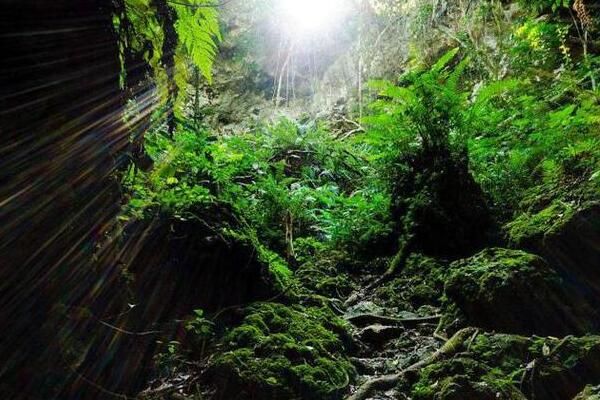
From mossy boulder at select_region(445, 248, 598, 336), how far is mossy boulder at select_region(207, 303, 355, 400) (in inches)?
36.8

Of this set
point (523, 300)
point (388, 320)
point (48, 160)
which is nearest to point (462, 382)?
point (523, 300)

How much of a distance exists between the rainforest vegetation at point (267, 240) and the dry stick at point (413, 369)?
12mm

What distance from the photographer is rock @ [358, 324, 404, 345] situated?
319cm

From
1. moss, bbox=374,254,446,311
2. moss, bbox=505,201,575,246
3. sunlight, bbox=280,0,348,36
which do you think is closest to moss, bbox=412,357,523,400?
moss, bbox=374,254,446,311

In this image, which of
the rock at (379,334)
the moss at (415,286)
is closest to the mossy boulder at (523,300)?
the rock at (379,334)

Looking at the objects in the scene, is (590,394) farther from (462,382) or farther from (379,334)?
(379,334)

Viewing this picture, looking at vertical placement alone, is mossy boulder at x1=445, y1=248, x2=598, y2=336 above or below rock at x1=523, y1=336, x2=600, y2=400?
above

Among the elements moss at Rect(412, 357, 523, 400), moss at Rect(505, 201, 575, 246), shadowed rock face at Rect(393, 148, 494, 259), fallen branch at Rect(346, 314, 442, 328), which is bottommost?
moss at Rect(412, 357, 523, 400)

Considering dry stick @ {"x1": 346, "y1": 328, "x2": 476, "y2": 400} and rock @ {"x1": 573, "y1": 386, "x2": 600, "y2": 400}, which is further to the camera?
dry stick @ {"x1": 346, "y1": 328, "x2": 476, "y2": 400}

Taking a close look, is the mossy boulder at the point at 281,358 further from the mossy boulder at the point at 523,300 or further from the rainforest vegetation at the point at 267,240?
the mossy boulder at the point at 523,300

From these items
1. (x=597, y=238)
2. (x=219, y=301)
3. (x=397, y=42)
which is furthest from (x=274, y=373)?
(x=397, y=42)

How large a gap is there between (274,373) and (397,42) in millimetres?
10095

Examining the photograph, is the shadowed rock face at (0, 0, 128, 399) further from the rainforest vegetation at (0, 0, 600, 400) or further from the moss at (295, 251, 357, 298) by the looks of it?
the moss at (295, 251, 357, 298)

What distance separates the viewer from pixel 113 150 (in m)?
1.79
